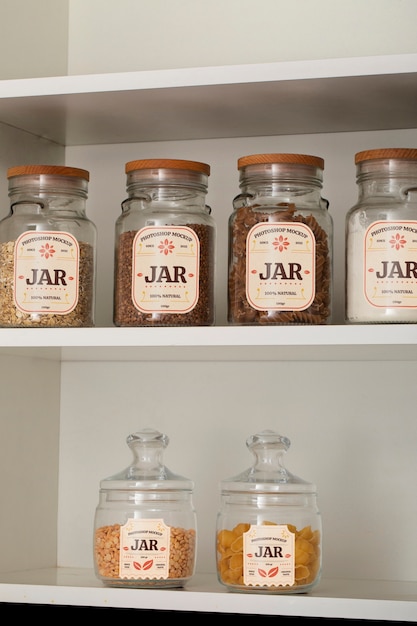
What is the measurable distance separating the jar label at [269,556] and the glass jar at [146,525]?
96 millimetres

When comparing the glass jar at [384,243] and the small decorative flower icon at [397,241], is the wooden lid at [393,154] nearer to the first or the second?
the glass jar at [384,243]

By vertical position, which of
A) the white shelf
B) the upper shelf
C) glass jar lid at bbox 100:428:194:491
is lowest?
glass jar lid at bbox 100:428:194:491

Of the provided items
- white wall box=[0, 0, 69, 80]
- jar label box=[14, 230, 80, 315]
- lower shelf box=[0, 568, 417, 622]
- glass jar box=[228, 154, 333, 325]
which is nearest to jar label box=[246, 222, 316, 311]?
glass jar box=[228, 154, 333, 325]

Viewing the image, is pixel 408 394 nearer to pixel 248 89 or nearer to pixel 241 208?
pixel 241 208

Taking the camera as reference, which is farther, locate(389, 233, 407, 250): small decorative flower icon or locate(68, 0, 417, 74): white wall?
locate(68, 0, 417, 74): white wall

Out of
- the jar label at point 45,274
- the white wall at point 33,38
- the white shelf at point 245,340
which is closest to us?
the white shelf at point 245,340

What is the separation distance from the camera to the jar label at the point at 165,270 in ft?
3.89

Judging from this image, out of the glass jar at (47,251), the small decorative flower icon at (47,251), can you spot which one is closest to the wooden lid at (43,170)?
the glass jar at (47,251)

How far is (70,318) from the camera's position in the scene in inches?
48.4

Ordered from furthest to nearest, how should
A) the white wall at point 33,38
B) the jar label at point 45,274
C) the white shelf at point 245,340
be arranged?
the white wall at point 33,38
the jar label at point 45,274
the white shelf at point 245,340

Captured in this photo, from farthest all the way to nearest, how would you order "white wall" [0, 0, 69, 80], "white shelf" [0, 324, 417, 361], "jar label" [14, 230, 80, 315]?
"white wall" [0, 0, 69, 80]
"jar label" [14, 230, 80, 315]
"white shelf" [0, 324, 417, 361]

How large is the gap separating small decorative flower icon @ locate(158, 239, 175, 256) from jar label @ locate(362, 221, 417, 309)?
9.1 inches

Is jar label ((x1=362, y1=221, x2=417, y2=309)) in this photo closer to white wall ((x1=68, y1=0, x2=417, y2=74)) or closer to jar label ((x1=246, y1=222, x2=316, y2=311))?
jar label ((x1=246, y1=222, x2=316, y2=311))

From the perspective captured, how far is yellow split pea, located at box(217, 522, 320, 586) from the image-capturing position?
118 centimetres
